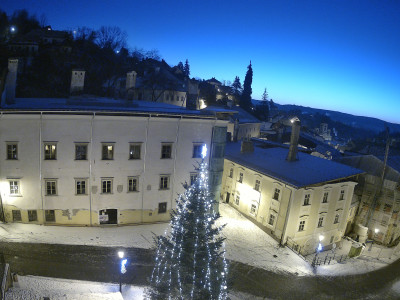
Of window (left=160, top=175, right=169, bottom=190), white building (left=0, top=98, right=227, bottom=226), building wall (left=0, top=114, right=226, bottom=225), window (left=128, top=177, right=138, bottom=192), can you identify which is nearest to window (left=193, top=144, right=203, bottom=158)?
white building (left=0, top=98, right=227, bottom=226)

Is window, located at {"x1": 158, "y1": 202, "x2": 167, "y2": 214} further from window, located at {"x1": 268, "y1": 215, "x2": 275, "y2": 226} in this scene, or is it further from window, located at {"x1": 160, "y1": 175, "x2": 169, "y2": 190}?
window, located at {"x1": 268, "y1": 215, "x2": 275, "y2": 226}

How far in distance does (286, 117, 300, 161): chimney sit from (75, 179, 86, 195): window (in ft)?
70.9

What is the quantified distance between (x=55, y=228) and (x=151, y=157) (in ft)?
32.4

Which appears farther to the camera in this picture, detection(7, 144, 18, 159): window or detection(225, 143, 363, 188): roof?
detection(225, 143, 363, 188): roof

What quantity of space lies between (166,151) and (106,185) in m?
5.97

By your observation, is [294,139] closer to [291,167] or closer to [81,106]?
[291,167]

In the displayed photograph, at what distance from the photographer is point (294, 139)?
99.7 feet

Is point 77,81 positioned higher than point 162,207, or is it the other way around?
point 77,81

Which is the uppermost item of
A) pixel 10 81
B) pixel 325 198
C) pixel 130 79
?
pixel 130 79

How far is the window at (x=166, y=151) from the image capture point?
81.8 ft

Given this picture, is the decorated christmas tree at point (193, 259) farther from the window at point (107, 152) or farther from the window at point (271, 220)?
the window at point (271, 220)

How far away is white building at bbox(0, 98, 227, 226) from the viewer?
70.2 ft

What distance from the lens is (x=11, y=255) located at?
62.2 feet

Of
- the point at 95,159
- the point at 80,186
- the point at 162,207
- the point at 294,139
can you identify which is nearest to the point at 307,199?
the point at 294,139
